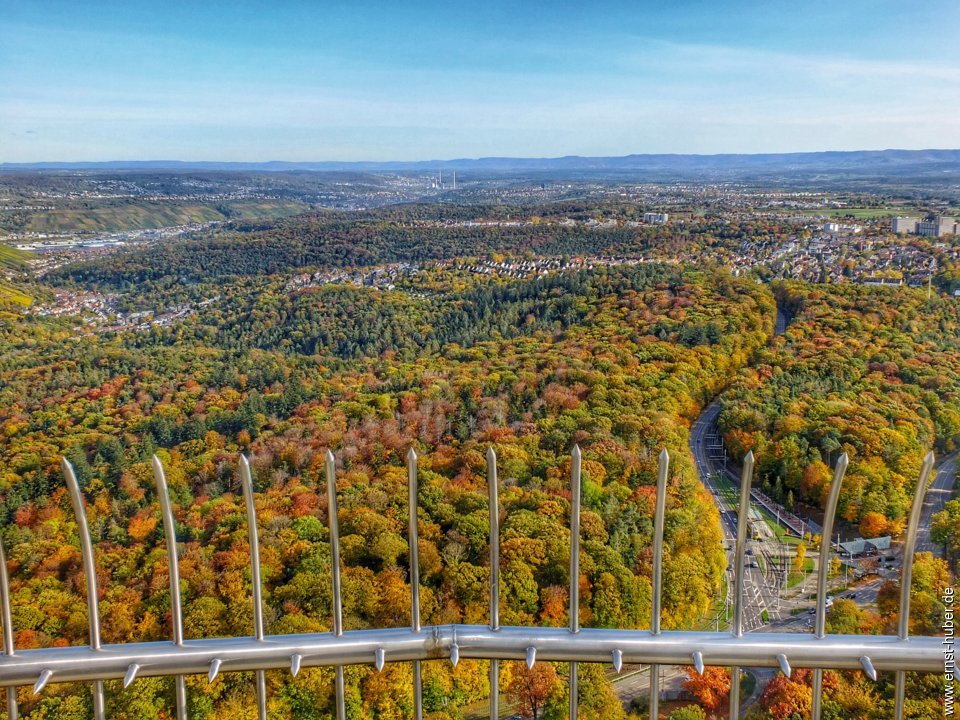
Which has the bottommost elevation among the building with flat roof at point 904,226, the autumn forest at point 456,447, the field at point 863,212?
the autumn forest at point 456,447

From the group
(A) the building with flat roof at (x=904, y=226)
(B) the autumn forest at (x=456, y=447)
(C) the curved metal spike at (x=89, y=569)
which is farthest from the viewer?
(A) the building with flat roof at (x=904, y=226)

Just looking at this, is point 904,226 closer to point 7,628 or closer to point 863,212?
point 863,212

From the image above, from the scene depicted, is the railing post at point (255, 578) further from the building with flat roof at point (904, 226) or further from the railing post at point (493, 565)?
the building with flat roof at point (904, 226)

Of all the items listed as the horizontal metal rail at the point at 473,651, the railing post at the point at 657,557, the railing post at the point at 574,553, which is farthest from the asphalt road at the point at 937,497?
the railing post at the point at 574,553

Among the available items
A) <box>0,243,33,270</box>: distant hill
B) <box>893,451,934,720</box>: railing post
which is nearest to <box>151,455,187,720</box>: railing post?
<box>893,451,934,720</box>: railing post

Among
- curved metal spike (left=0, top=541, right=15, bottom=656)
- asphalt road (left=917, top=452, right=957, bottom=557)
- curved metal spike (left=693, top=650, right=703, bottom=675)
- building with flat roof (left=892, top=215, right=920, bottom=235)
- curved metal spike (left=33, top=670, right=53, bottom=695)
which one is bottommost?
asphalt road (left=917, top=452, right=957, bottom=557)

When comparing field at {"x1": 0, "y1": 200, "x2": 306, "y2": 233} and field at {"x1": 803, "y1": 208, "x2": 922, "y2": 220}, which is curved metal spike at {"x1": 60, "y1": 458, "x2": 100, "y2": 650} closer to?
field at {"x1": 803, "y1": 208, "x2": 922, "y2": 220}
